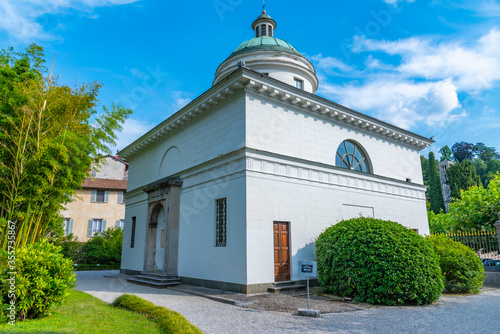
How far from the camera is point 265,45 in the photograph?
61.2 feet

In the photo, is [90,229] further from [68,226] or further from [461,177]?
[461,177]

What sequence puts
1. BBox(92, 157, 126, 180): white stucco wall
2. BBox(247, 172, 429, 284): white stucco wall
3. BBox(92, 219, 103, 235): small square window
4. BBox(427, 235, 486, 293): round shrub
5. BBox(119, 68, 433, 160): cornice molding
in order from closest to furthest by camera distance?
BBox(247, 172, 429, 284): white stucco wall
BBox(427, 235, 486, 293): round shrub
BBox(119, 68, 433, 160): cornice molding
BBox(92, 219, 103, 235): small square window
BBox(92, 157, 126, 180): white stucco wall

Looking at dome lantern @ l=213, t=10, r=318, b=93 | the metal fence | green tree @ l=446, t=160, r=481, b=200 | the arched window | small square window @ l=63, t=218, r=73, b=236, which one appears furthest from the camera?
green tree @ l=446, t=160, r=481, b=200

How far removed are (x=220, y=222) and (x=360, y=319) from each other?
6.21 meters

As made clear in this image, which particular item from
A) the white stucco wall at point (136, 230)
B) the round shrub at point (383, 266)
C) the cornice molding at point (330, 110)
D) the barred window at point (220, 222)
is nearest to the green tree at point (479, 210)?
the cornice molding at point (330, 110)

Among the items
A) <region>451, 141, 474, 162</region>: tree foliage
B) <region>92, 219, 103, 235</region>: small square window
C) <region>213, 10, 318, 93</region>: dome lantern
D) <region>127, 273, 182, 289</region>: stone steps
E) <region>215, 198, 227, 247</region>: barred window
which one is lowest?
<region>127, 273, 182, 289</region>: stone steps

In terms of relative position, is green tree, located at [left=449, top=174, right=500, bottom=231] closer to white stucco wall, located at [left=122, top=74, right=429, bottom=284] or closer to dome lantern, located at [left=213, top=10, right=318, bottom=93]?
white stucco wall, located at [left=122, top=74, right=429, bottom=284]

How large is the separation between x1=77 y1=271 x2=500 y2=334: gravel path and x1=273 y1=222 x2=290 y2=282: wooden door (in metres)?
2.84

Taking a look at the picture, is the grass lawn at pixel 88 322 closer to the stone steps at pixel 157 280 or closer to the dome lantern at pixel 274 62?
the stone steps at pixel 157 280

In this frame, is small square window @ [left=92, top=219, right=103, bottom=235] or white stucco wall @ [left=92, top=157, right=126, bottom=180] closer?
small square window @ [left=92, top=219, right=103, bottom=235]

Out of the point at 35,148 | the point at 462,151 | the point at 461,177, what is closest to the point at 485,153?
the point at 462,151

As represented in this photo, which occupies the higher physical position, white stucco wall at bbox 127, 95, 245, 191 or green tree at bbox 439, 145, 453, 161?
green tree at bbox 439, 145, 453, 161

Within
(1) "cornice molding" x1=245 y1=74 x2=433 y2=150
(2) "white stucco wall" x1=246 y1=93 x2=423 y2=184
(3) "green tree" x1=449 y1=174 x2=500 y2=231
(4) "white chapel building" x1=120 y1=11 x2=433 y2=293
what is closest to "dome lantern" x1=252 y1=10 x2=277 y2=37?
(4) "white chapel building" x1=120 y1=11 x2=433 y2=293

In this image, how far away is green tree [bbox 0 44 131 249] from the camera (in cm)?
816
